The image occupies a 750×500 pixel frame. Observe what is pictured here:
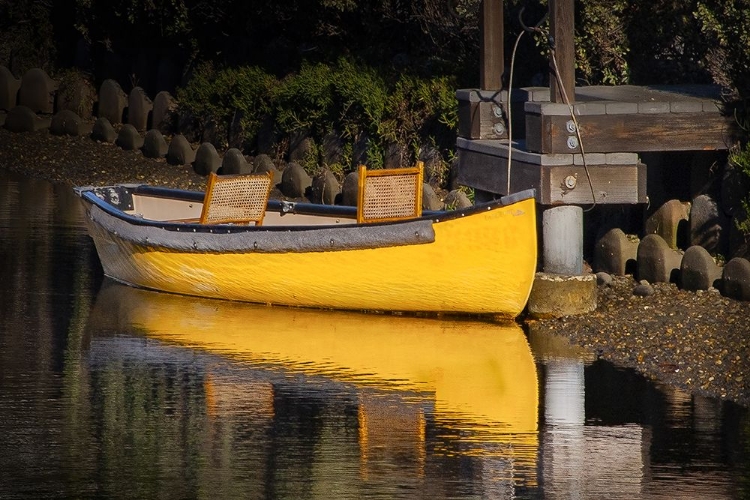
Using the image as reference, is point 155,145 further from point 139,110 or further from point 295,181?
point 295,181

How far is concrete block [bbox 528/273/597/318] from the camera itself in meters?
13.0

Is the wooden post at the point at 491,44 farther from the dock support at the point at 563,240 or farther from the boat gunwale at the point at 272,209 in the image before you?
the dock support at the point at 563,240

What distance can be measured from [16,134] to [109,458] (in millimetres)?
17620

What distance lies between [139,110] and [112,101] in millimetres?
902

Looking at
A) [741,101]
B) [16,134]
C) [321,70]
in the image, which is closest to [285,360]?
[741,101]

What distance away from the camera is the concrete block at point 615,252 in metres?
14.4

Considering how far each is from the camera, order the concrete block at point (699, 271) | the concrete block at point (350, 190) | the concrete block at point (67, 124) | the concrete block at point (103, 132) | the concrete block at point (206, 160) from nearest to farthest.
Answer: the concrete block at point (699, 271) < the concrete block at point (350, 190) < the concrete block at point (206, 160) < the concrete block at point (103, 132) < the concrete block at point (67, 124)

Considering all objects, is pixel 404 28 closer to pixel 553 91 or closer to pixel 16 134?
pixel 16 134

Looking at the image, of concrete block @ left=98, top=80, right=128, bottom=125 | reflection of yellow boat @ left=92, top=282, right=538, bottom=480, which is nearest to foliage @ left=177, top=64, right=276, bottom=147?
concrete block @ left=98, top=80, right=128, bottom=125

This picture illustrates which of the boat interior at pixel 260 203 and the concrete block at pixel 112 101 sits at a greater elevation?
the concrete block at pixel 112 101

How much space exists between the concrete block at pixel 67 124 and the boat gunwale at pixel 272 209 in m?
10.1

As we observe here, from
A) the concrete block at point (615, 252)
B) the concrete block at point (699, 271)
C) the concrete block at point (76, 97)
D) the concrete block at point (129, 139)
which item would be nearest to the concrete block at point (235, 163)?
the concrete block at point (129, 139)

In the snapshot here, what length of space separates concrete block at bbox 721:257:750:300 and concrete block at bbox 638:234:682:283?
762 millimetres

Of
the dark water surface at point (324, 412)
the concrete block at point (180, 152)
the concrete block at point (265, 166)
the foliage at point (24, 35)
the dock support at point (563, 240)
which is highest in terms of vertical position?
the foliage at point (24, 35)
